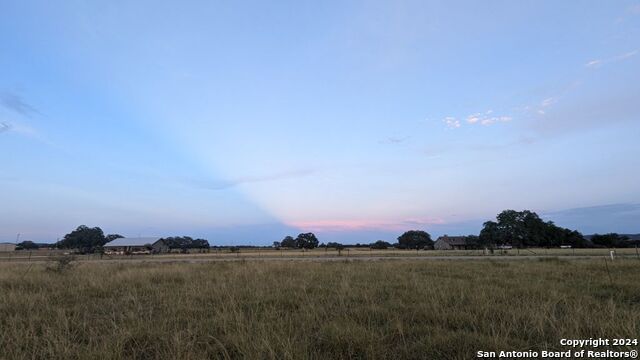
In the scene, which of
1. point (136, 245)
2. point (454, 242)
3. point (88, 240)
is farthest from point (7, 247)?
point (454, 242)

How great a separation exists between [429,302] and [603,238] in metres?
146

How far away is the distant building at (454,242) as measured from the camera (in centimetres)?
14762

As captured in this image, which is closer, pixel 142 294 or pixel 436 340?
pixel 436 340

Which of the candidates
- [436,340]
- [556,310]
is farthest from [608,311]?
[436,340]

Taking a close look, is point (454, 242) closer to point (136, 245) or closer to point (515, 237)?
point (515, 237)

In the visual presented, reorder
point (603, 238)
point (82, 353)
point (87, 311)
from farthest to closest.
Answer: point (603, 238) → point (87, 311) → point (82, 353)

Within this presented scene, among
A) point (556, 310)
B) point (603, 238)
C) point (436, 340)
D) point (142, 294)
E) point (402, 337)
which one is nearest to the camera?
point (436, 340)

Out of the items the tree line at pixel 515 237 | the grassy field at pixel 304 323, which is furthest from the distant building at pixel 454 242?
the grassy field at pixel 304 323

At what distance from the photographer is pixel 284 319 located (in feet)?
21.5

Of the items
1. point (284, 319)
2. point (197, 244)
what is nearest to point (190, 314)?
point (284, 319)

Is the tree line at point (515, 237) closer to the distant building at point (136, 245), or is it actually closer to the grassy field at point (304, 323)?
the distant building at point (136, 245)

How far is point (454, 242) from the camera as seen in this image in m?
152

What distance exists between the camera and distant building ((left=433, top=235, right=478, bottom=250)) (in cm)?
14762

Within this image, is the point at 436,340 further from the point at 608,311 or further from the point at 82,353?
the point at 82,353
